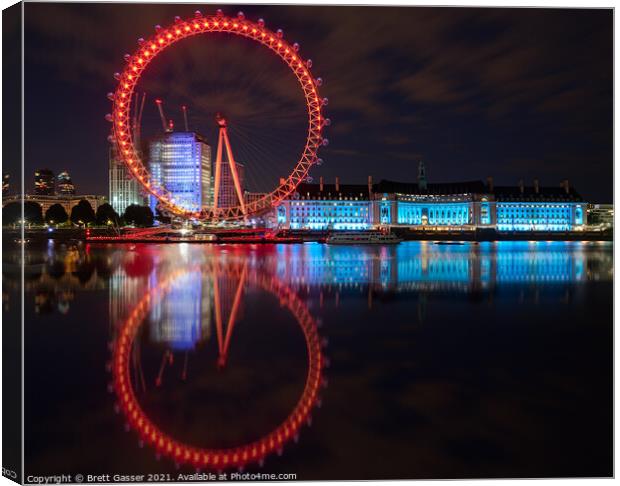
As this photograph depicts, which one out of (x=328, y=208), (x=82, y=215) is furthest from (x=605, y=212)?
(x=328, y=208)

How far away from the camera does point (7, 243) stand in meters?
5.37

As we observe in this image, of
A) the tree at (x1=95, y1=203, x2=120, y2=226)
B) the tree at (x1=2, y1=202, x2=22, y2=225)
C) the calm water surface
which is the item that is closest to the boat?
the tree at (x1=95, y1=203, x2=120, y2=226)

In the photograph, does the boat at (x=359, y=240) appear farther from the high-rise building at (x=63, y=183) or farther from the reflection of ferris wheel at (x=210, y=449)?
the reflection of ferris wheel at (x=210, y=449)

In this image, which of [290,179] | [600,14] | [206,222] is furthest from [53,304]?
[206,222]

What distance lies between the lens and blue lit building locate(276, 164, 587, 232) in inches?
2621

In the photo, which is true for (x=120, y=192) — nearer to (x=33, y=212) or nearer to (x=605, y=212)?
(x=33, y=212)

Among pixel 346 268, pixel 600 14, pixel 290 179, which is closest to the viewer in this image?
pixel 600 14

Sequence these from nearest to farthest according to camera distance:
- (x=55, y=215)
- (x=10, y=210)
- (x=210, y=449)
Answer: (x=210, y=449) → (x=10, y=210) → (x=55, y=215)

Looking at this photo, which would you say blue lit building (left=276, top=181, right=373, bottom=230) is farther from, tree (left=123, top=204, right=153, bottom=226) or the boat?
the boat

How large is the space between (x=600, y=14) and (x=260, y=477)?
5429 millimetres

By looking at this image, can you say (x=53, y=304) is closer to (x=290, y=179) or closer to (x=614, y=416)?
(x=614, y=416)

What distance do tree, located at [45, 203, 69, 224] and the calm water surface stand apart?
114ft

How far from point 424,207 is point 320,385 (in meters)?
71.2

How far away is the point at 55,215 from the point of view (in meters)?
39.7
